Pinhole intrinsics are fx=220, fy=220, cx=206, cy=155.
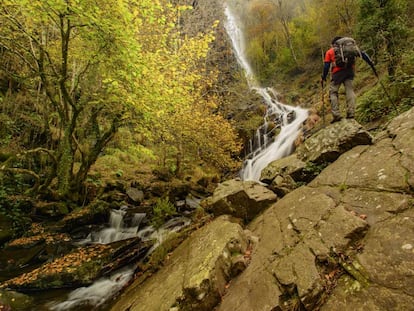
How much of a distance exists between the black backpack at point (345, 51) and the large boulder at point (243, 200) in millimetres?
3510

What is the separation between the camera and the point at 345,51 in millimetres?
5090

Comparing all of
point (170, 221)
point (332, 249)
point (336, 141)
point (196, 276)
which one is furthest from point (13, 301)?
point (336, 141)

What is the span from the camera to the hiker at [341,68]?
Result: 202 inches

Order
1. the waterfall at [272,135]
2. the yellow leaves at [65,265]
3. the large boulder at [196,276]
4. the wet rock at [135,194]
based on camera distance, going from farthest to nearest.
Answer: the waterfall at [272,135], the wet rock at [135,194], the yellow leaves at [65,265], the large boulder at [196,276]

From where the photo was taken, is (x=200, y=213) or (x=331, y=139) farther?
(x=200, y=213)

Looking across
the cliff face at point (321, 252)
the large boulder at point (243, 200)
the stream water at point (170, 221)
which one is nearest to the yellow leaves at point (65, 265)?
the stream water at point (170, 221)

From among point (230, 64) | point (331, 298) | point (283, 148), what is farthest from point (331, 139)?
point (230, 64)

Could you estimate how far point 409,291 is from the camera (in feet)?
6.32

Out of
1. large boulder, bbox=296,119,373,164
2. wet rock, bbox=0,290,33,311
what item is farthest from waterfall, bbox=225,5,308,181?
wet rock, bbox=0,290,33,311

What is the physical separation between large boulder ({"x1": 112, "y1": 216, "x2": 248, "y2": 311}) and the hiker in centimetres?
397

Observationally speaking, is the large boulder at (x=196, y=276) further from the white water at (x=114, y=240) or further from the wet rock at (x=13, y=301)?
the wet rock at (x=13, y=301)

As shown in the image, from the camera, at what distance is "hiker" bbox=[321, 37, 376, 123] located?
5121 millimetres

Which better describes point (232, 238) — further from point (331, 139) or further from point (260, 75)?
point (260, 75)

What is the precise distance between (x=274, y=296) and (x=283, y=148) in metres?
10.5
